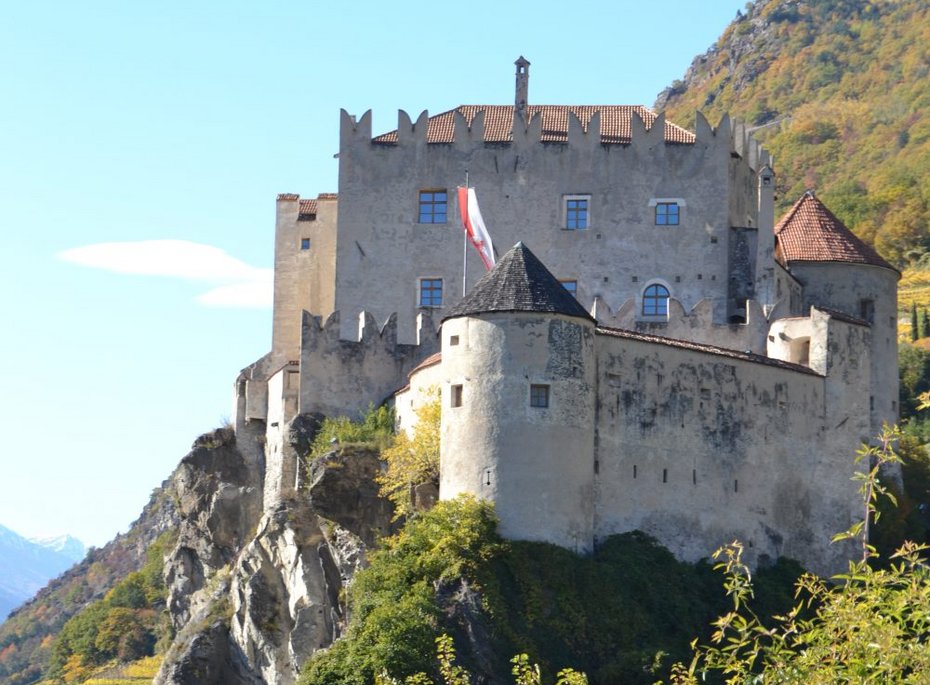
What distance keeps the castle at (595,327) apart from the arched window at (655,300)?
0.04m

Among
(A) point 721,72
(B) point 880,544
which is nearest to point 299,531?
(B) point 880,544

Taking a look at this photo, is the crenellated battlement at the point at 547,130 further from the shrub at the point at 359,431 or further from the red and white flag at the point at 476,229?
the shrub at the point at 359,431

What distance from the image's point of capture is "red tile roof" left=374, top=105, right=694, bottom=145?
65.5 metres

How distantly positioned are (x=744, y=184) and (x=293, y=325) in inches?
606

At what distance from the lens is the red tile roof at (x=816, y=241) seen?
64438 mm

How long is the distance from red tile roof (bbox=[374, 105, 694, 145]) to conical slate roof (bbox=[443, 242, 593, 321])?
1283 centimetres

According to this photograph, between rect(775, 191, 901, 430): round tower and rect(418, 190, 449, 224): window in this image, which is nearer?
rect(775, 191, 901, 430): round tower

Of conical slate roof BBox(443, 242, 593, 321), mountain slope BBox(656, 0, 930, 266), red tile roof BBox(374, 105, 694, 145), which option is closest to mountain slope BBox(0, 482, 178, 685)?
mountain slope BBox(656, 0, 930, 266)

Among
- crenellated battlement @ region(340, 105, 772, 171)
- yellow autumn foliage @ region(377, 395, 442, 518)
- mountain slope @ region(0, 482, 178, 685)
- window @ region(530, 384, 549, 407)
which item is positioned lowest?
mountain slope @ region(0, 482, 178, 685)

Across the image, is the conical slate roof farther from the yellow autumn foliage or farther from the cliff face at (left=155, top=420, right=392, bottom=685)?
the cliff face at (left=155, top=420, right=392, bottom=685)

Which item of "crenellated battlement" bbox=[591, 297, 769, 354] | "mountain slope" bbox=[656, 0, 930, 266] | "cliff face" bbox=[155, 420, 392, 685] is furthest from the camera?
"mountain slope" bbox=[656, 0, 930, 266]

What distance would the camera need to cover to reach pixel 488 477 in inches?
2012

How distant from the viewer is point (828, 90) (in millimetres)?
158375

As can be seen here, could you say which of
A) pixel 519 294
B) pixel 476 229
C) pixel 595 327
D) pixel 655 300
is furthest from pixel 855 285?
pixel 519 294
